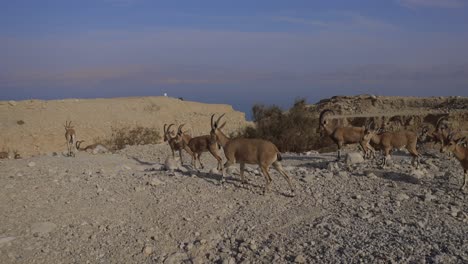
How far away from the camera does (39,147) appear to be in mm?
26297

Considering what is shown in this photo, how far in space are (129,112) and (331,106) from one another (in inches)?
633

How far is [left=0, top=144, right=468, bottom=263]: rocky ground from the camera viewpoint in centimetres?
755

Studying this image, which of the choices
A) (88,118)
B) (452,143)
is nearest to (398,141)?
(452,143)

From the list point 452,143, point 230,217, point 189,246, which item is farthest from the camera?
point 452,143

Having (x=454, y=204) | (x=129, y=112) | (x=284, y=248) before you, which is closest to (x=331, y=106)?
(x=129, y=112)

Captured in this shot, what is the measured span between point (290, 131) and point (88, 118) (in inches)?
705

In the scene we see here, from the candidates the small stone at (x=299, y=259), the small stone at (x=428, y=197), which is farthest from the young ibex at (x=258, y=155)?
the small stone at (x=299, y=259)

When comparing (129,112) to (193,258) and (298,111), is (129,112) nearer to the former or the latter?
(298,111)

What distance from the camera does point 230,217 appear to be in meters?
9.17

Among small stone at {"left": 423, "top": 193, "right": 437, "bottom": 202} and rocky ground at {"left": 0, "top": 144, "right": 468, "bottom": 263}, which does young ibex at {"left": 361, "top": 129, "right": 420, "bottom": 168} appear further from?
small stone at {"left": 423, "top": 193, "right": 437, "bottom": 202}

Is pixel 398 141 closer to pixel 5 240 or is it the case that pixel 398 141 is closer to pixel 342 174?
pixel 342 174

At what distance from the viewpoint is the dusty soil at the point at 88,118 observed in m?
27.1

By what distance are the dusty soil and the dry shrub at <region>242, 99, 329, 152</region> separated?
239 inches

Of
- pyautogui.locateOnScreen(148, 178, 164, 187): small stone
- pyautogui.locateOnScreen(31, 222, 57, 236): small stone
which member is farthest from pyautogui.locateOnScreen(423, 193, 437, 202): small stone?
pyautogui.locateOnScreen(31, 222, 57, 236): small stone
